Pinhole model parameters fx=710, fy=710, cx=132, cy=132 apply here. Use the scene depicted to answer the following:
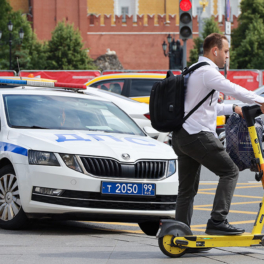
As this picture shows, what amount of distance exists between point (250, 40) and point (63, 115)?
55917 millimetres

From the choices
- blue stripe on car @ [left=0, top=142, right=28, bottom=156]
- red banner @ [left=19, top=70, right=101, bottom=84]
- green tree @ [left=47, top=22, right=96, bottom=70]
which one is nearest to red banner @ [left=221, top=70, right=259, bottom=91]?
red banner @ [left=19, top=70, right=101, bottom=84]

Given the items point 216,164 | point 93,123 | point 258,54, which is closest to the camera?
point 216,164

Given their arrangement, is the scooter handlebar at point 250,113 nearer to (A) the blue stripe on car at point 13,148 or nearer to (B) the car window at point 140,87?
(A) the blue stripe on car at point 13,148

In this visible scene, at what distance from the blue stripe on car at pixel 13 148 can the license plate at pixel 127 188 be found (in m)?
0.85

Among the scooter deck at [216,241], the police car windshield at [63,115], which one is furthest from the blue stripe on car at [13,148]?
the scooter deck at [216,241]

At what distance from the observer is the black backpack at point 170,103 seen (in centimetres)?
545

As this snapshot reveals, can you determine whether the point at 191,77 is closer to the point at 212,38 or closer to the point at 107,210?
the point at 212,38

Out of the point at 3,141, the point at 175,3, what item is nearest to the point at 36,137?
the point at 3,141

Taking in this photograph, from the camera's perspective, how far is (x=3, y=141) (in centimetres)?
720

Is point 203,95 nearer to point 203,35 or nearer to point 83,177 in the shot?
point 83,177

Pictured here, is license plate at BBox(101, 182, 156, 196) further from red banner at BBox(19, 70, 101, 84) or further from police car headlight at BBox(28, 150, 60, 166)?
red banner at BBox(19, 70, 101, 84)

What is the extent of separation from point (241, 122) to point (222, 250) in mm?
1092

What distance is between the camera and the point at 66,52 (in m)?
61.4

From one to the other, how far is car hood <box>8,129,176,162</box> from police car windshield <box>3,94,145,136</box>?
0.27 metres
